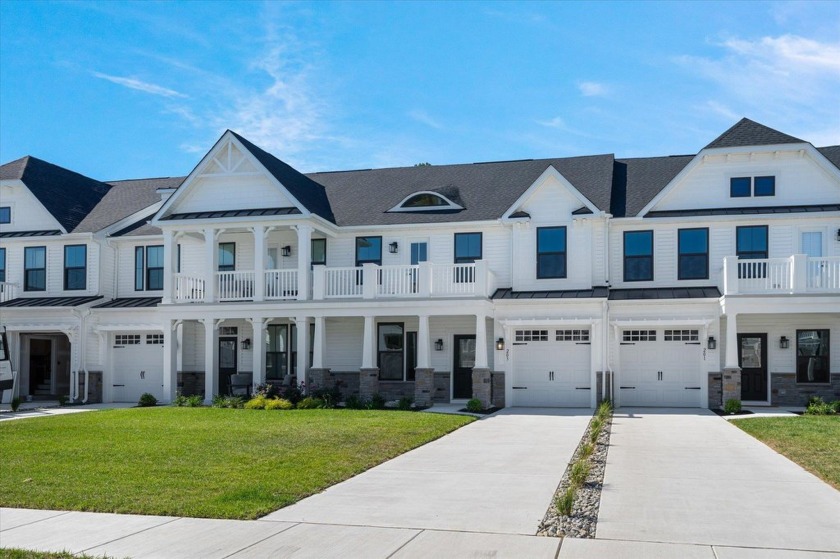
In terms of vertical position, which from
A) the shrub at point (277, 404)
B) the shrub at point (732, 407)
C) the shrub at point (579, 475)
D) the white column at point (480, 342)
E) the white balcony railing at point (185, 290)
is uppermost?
the white balcony railing at point (185, 290)

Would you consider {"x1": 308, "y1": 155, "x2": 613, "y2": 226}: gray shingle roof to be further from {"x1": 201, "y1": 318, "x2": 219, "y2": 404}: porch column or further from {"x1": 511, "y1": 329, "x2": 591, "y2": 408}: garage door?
{"x1": 201, "y1": 318, "x2": 219, "y2": 404}: porch column

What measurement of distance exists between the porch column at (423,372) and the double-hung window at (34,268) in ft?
47.9

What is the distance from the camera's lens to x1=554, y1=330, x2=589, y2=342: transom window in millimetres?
24047

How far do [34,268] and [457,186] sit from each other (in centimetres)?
1556

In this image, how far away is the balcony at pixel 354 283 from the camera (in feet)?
77.4

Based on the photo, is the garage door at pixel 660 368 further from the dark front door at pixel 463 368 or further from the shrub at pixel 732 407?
the dark front door at pixel 463 368

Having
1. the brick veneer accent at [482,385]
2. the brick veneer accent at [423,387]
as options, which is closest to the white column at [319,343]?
the brick veneer accent at [423,387]

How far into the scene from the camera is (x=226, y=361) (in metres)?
27.8

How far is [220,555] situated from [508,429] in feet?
36.8

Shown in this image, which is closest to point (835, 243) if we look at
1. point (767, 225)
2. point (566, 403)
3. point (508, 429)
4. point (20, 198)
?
point (767, 225)

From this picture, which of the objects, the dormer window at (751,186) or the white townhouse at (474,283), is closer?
the white townhouse at (474,283)

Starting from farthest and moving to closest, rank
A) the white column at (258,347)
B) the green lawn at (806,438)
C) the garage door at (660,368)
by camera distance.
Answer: the white column at (258,347) → the garage door at (660,368) → the green lawn at (806,438)

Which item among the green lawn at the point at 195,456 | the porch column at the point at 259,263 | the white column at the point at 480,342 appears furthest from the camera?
the porch column at the point at 259,263

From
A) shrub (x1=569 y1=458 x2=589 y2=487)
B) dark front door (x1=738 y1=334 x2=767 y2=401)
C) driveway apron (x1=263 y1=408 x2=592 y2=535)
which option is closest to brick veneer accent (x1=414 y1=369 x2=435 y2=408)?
driveway apron (x1=263 y1=408 x2=592 y2=535)
